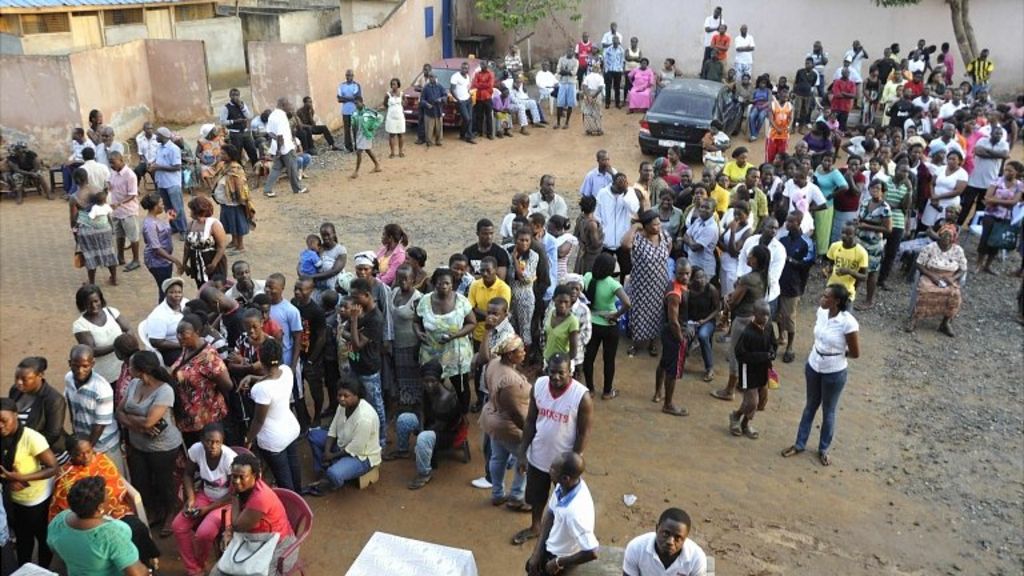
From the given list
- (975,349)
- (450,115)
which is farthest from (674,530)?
(450,115)

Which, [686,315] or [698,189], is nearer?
[686,315]

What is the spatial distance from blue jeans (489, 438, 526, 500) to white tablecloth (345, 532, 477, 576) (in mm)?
1331

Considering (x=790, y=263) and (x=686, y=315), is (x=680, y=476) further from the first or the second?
(x=790, y=263)

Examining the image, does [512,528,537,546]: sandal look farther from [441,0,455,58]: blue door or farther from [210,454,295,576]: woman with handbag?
[441,0,455,58]: blue door

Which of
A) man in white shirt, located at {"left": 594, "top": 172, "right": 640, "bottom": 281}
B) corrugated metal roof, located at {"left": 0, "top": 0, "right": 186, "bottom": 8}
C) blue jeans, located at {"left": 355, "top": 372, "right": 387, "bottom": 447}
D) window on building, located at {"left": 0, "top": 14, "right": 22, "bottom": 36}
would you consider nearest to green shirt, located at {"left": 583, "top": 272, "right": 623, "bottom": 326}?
man in white shirt, located at {"left": 594, "top": 172, "right": 640, "bottom": 281}

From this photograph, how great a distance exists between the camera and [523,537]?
21.6 feet

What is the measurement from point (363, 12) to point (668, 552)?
2116 centimetres

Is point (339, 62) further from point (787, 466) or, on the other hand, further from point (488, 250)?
point (787, 466)

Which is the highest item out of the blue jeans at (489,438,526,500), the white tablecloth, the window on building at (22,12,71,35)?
the window on building at (22,12,71,35)

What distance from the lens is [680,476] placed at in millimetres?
7543

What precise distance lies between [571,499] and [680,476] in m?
2.68

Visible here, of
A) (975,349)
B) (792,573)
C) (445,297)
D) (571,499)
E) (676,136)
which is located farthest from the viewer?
(676,136)

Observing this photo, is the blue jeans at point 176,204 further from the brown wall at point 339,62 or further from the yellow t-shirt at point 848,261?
the yellow t-shirt at point 848,261

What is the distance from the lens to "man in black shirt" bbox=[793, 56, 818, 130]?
61.3 feet
